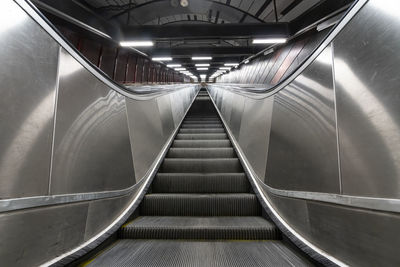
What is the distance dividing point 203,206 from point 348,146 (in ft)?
4.73

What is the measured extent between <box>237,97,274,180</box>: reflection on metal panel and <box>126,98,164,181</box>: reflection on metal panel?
1.27m

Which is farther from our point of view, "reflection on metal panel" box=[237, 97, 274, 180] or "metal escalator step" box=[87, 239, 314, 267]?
"reflection on metal panel" box=[237, 97, 274, 180]

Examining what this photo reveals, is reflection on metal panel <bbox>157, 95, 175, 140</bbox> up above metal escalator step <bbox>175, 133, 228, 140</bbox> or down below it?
above

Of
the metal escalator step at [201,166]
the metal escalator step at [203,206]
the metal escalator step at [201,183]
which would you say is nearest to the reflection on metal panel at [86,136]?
the metal escalator step at [203,206]

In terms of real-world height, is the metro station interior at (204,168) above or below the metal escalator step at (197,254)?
above

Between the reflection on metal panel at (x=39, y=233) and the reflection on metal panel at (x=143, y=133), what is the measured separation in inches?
35.5

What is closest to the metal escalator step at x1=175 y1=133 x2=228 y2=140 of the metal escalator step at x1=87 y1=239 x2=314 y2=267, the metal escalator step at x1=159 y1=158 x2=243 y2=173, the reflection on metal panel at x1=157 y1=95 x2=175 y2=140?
the reflection on metal panel at x1=157 y1=95 x2=175 y2=140

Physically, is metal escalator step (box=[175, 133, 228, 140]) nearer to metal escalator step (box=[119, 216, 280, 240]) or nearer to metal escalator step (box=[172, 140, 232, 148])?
metal escalator step (box=[172, 140, 232, 148])

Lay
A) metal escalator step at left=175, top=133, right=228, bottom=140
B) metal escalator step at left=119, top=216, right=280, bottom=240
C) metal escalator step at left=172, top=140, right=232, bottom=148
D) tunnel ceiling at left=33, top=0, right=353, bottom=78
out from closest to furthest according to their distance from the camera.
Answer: metal escalator step at left=119, top=216, right=280, bottom=240 < metal escalator step at left=172, top=140, right=232, bottom=148 < metal escalator step at left=175, top=133, right=228, bottom=140 < tunnel ceiling at left=33, top=0, right=353, bottom=78

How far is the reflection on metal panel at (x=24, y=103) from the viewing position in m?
0.88

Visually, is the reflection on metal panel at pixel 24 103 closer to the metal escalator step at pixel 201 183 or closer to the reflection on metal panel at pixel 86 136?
the reflection on metal panel at pixel 86 136

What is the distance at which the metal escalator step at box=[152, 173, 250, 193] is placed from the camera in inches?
94.6

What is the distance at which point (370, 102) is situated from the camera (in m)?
0.95

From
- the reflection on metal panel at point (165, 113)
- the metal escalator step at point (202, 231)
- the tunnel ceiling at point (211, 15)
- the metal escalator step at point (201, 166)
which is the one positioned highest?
the tunnel ceiling at point (211, 15)
